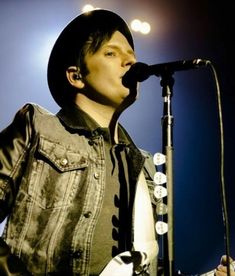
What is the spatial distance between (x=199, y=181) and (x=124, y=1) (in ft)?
5.79

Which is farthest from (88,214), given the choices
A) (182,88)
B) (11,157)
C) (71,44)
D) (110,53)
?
(182,88)

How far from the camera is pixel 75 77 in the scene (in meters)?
2.01

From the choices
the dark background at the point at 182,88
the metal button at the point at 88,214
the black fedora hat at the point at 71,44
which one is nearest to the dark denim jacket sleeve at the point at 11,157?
the metal button at the point at 88,214

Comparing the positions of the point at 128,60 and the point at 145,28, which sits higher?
the point at 145,28

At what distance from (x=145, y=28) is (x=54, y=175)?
2430mm

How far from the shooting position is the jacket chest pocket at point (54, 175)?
1620 mm

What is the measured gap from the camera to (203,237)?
11.2 feet

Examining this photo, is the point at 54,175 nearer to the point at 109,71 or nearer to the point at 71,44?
the point at 109,71

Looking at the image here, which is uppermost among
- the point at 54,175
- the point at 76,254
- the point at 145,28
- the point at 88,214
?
the point at 145,28

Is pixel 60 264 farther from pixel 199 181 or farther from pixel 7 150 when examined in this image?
pixel 199 181

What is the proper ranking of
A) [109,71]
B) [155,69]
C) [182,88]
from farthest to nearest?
[182,88] < [109,71] < [155,69]

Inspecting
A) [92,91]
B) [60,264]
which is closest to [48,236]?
[60,264]

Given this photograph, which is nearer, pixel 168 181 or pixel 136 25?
pixel 168 181

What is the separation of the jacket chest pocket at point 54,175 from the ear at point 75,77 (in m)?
0.40
